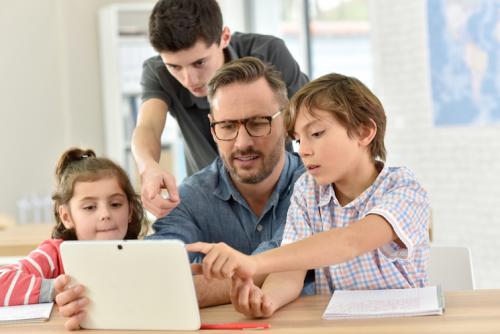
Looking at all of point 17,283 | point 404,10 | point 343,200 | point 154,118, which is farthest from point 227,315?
point 404,10

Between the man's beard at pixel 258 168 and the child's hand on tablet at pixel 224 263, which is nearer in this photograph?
the child's hand on tablet at pixel 224 263

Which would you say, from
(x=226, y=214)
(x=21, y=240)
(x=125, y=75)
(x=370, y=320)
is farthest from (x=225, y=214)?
(x=125, y=75)

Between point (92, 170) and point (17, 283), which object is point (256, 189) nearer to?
point (92, 170)

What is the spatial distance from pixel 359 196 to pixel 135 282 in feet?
1.83

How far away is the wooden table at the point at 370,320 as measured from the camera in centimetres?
153

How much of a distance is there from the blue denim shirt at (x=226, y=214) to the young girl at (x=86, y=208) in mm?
135

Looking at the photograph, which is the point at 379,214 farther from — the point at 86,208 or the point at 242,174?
the point at 86,208

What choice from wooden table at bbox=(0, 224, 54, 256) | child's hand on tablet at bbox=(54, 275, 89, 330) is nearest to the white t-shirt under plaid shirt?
child's hand on tablet at bbox=(54, 275, 89, 330)

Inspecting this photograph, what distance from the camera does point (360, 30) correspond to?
616cm

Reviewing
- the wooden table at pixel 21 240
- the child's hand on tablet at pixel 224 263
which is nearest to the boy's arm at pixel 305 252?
the child's hand on tablet at pixel 224 263

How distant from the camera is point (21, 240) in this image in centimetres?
307

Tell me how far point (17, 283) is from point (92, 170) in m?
0.46

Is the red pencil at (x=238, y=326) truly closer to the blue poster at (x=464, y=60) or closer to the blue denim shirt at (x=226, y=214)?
the blue denim shirt at (x=226, y=214)

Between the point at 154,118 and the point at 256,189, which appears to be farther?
the point at 154,118
